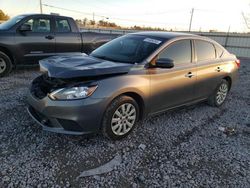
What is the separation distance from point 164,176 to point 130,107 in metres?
1.12

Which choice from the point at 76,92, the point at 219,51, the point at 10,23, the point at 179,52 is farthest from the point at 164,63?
the point at 10,23

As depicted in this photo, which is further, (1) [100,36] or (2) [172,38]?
(1) [100,36]

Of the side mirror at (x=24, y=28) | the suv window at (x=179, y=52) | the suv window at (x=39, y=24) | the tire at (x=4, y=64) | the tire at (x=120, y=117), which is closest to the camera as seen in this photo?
the tire at (x=120, y=117)

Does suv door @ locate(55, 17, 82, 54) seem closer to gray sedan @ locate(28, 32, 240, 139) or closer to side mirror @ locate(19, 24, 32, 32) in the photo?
side mirror @ locate(19, 24, 32, 32)

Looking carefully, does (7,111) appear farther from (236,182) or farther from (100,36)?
(100,36)

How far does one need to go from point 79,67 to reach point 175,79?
1.69m

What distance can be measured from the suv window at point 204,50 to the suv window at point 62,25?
4.61 m

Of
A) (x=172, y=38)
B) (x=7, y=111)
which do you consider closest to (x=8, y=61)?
(x=7, y=111)

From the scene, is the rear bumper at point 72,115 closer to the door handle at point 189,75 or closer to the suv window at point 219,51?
the door handle at point 189,75

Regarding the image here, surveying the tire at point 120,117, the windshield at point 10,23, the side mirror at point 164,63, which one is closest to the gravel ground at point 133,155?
the tire at point 120,117

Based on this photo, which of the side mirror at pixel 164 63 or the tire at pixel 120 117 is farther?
the side mirror at pixel 164 63

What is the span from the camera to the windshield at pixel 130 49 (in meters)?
3.70

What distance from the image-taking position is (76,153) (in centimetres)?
307

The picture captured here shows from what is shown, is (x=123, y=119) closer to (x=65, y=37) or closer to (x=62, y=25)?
(x=65, y=37)
